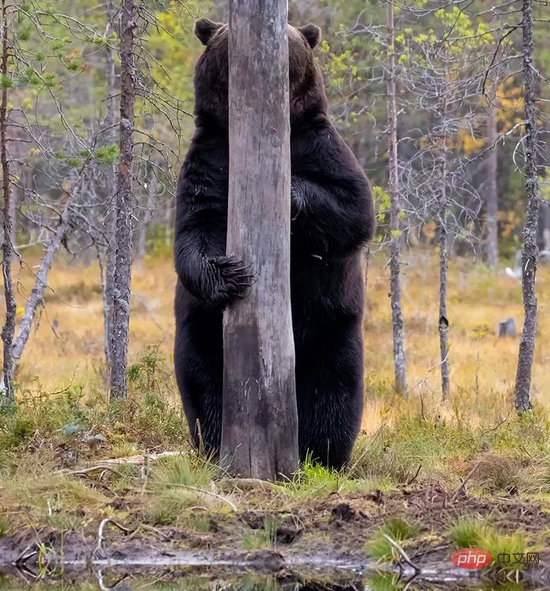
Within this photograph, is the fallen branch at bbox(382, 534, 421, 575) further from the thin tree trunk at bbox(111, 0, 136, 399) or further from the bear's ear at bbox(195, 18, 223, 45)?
the thin tree trunk at bbox(111, 0, 136, 399)

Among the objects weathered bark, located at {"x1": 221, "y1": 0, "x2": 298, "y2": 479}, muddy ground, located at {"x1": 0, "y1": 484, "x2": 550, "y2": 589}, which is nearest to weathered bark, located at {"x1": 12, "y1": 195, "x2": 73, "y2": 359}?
weathered bark, located at {"x1": 221, "y1": 0, "x2": 298, "y2": 479}

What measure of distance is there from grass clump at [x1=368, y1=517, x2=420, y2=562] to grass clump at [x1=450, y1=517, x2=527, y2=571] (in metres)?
0.24

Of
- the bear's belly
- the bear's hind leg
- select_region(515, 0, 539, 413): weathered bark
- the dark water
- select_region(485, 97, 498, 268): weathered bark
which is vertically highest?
select_region(485, 97, 498, 268): weathered bark

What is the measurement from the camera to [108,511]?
247 inches

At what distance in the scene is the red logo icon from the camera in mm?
5426

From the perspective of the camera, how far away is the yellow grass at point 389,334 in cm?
1402

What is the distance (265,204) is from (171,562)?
232cm

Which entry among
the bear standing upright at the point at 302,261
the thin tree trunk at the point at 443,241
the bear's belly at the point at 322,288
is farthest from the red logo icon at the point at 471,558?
the thin tree trunk at the point at 443,241

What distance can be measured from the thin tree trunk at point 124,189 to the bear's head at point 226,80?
313 cm

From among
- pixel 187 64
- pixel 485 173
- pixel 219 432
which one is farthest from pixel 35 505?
pixel 485 173

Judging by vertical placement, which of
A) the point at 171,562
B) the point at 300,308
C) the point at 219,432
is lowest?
the point at 171,562

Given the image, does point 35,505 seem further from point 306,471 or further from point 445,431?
point 445,431

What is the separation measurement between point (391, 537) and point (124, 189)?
5.70 meters

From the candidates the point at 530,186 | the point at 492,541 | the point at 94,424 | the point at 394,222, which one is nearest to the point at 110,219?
the point at 394,222
